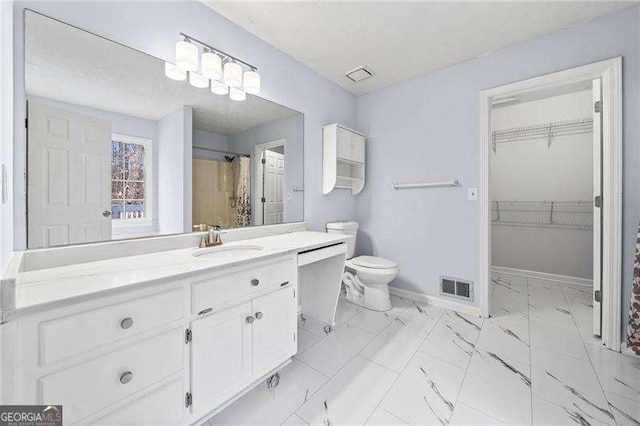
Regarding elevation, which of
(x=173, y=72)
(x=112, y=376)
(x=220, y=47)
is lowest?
(x=112, y=376)

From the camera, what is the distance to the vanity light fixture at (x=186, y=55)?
142 centimetres

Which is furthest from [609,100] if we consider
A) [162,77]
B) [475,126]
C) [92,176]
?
[92,176]

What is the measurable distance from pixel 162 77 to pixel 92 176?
2.23 ft

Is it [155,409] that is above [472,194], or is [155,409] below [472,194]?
below

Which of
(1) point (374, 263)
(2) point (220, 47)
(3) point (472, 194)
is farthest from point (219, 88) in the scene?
(3) point (472, 194)

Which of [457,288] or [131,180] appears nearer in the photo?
[131,180]

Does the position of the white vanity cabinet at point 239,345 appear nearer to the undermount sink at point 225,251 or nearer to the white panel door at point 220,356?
the white panel door at point 220,356

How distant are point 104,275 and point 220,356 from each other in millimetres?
587

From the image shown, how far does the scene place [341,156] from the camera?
2.49 metres

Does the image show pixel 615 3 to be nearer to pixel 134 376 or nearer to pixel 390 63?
pixel 390 63

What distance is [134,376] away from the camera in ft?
2.86

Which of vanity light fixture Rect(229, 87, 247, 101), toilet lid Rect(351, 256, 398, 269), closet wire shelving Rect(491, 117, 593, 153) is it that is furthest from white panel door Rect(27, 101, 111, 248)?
closet wire shelving Rect(491, 117, 593, 153)

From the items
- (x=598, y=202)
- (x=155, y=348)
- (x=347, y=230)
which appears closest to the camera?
(x=155, y=348)

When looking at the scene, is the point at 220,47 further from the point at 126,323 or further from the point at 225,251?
the point at 126,323
